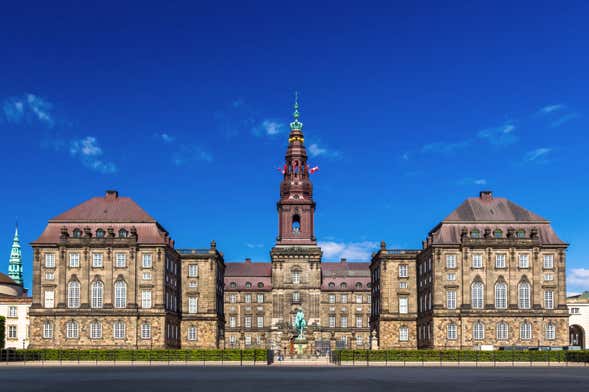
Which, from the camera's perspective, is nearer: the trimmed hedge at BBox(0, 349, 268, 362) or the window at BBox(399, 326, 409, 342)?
the trimmed hedge at BBox(0, 349, 268, 362)

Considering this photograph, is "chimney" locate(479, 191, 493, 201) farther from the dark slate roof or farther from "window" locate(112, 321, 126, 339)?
"window" locate(112, 321, 126, 339)

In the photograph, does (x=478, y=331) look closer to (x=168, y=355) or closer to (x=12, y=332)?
(x=168, y=355)

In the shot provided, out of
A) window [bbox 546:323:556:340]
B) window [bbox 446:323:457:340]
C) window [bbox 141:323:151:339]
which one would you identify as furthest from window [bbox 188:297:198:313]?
window [bbox 546:323:556:340]

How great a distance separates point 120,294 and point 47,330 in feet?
30.9

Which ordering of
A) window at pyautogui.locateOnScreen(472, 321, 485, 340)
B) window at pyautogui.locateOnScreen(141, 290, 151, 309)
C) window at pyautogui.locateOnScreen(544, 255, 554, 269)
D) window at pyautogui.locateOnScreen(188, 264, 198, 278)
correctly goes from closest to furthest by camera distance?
window at pyautogui.locateOnScreen(472, 321, 485, 340) < window at pyautogui.locateOnScreen(544, 255, 554, 269) < window at pyautogui.locateOnScreen(141, 290, 151, 309) < window at pyautogui.locateOnScreen(188, 264, 198, 278)

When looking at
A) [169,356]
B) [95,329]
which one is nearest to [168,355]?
[169,356]

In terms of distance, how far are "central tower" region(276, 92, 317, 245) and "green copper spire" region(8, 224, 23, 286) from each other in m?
73.1

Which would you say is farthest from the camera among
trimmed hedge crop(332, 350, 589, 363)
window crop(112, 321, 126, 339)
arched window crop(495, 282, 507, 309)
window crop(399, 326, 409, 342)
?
window crop(399, 326, 409, 342)

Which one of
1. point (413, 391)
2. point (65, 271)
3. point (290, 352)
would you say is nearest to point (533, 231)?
point (290, 352)

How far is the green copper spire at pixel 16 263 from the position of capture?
18200cm

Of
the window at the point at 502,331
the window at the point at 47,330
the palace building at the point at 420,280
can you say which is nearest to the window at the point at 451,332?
the palace building at the point at 420,280

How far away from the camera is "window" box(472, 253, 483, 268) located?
10019 centimetres

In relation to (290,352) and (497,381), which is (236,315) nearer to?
(290,352)

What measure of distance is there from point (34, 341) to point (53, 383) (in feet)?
191
